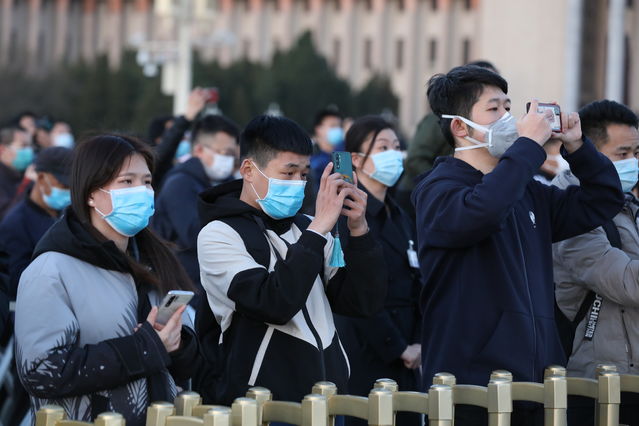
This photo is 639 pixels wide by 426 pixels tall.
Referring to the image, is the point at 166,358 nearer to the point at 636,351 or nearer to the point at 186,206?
the point at 636,351

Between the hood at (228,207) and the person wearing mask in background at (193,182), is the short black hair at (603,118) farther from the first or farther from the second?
the person wearing mask in background at (193,182)

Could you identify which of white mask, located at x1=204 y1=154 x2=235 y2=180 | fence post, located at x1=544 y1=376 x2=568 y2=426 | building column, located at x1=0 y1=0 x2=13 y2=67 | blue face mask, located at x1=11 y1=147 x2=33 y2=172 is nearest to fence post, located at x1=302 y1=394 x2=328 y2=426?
fence post, located at x1=544 y1=376 x2=568 y2=426

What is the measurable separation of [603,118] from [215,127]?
3.93 meters

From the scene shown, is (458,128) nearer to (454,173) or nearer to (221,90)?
(454,173)

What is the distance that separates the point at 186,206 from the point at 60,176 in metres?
1.00

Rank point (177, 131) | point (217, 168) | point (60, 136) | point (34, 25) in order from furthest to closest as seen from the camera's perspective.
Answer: point (34, 25) → point (60, 136) → point (177, 131) → point (217, 168)

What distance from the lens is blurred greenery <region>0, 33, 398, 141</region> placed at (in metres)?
52.7

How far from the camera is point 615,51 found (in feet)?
144

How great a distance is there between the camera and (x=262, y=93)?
174 ft

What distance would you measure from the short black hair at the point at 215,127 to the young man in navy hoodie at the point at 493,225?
4041 millimetres

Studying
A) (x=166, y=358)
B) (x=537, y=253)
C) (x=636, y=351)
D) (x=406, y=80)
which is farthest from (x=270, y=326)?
(x=406, y=80)

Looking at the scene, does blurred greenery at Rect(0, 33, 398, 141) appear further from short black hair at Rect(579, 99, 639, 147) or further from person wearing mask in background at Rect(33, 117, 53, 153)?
short black hair at Rect(579, 99, 639, 147)

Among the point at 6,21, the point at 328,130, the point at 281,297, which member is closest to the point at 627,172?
the point at 281,297

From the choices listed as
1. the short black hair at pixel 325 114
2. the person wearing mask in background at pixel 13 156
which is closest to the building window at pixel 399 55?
the short black hair at pixel 325 114
